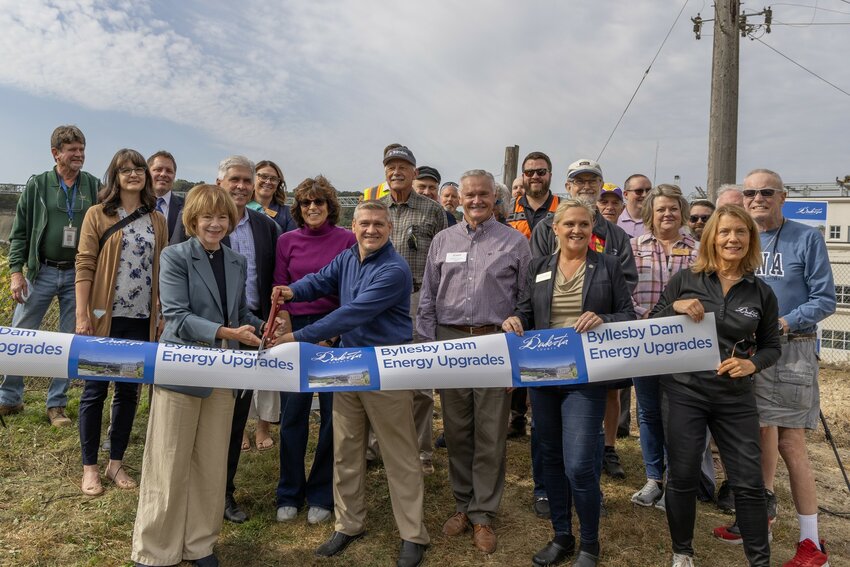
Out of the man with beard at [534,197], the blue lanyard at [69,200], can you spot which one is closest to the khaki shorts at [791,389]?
the man with beard at [534,197]

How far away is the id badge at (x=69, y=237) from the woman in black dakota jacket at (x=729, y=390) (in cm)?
505

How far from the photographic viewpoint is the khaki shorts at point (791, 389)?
380cm

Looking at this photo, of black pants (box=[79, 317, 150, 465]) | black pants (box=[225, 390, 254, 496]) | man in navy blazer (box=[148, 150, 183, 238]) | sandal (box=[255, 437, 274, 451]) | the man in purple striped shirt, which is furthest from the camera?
sandal (box=[255, 437, 274, 451])

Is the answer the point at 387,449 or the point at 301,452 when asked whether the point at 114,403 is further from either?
the point at 387,449

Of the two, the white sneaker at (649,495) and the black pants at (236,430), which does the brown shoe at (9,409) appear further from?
the white sneaker at (649,495)

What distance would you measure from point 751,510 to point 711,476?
1.66 m

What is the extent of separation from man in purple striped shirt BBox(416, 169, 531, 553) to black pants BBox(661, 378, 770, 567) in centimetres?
106

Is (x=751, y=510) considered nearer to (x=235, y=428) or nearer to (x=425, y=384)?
(x=425, y=384)

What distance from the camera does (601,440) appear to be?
137 inches

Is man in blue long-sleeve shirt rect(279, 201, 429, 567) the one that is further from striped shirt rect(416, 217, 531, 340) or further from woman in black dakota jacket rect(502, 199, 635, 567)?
woman in black dakota jacket rect(502, 199, 635, 567)

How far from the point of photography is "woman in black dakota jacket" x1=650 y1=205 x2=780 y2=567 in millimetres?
3250

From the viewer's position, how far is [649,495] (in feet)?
15.0

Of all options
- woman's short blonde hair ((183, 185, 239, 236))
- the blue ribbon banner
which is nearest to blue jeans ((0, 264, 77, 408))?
the blue ribbon banner

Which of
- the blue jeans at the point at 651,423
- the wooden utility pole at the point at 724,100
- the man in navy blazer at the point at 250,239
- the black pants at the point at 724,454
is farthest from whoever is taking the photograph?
the wooden utility pole at the point at 724,100
